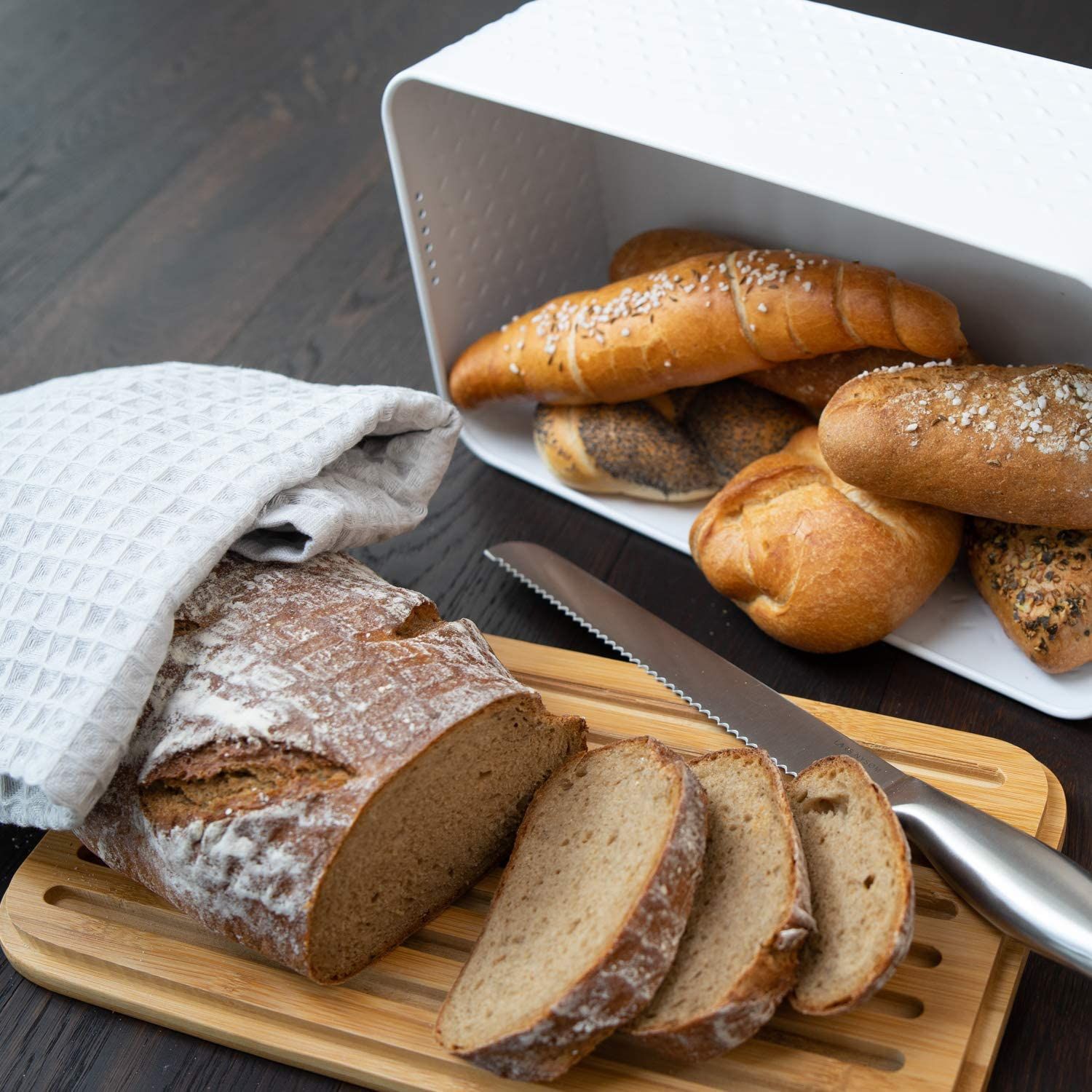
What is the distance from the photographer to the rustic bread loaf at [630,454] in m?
1.79

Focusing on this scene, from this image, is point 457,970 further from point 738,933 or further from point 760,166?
point 760,166

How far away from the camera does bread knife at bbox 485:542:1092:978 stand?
1.14 meters

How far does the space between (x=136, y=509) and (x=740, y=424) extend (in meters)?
0.90

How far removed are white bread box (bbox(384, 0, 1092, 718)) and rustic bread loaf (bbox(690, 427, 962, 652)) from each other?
0.12 meters

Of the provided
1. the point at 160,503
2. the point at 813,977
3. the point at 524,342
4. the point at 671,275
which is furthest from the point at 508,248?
the point at 813,977

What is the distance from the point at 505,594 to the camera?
1778 mm

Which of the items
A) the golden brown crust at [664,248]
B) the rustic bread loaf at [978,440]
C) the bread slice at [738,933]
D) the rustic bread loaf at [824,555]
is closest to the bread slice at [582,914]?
the bread slice at [738,933]

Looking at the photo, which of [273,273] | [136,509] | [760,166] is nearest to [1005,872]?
[760,166]

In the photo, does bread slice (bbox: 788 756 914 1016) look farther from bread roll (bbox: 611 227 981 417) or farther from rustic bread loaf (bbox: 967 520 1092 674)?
bread roll (bbox: 611 227 981 417)

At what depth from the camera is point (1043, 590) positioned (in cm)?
147

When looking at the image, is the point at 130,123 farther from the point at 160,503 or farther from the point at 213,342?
the point at 160,503

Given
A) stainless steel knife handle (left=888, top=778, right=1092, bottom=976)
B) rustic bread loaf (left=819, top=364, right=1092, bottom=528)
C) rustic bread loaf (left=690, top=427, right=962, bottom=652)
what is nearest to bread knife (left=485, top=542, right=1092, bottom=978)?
stainless steel knife handle (left=888, top=778, right=1092, bottom=976)

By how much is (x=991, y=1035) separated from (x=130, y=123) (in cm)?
277

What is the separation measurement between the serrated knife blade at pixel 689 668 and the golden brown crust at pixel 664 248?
0.52 m
